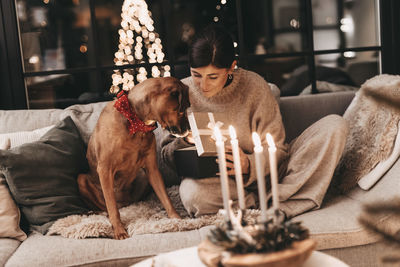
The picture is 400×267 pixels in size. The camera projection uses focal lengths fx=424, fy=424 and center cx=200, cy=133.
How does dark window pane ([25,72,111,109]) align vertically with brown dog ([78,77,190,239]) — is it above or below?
above

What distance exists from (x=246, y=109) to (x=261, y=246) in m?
1.15

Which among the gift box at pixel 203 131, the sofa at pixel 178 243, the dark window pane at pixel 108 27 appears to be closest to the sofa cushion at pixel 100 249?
the sofa at pixel 178 243

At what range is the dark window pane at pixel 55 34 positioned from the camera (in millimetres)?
2611

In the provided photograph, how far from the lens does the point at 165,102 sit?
1.69 meters

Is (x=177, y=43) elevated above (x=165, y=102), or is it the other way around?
(x=177, y=43)

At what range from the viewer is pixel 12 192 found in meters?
1.81

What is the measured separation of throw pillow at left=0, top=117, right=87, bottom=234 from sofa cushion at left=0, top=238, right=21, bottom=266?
121 mm

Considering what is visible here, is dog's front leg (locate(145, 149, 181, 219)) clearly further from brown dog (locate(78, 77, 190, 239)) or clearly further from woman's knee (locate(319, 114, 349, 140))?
woman's knee (locate(319, 114, 349, 140))

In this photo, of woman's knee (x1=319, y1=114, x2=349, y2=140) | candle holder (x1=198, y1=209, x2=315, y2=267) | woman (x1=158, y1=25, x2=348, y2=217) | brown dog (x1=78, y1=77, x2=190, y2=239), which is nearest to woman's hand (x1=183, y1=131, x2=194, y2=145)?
woman (x1=158, y1=25, x2=348, y2=217)

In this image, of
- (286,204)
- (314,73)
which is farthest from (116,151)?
(314,73)

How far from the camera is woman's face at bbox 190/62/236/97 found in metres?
1.88

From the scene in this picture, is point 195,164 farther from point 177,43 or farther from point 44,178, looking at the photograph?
point 177,43

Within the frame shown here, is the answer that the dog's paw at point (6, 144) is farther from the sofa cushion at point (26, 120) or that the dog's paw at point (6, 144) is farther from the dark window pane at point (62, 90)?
the dark window pane at point (62, 90)

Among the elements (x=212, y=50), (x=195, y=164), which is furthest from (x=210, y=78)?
(x=195, y=164)
